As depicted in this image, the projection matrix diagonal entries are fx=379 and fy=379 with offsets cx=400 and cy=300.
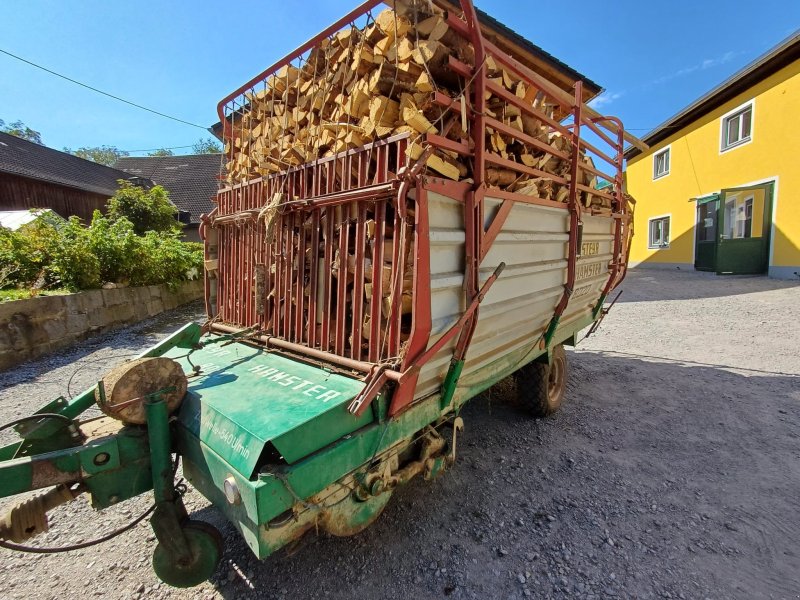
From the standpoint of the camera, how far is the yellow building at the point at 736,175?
10.9 meters

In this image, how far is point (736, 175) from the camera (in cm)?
1263

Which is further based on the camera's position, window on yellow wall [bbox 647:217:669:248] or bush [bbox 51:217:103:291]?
window on yellow wall [bbox 647:217:669:248]

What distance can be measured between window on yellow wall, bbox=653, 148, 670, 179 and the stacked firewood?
17.1m

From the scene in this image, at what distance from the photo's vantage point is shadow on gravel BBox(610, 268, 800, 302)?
10.3 meters

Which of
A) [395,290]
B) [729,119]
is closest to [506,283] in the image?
[395,290]

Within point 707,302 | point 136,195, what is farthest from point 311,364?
point 136,195

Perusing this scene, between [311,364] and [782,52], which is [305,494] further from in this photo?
[782,52]

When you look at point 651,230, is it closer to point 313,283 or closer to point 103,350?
point 313,283

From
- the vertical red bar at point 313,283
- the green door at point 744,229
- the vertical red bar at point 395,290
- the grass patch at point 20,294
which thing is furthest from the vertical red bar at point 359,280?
the green door at point 744,229

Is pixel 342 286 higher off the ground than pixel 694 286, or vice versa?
pixel 342 286

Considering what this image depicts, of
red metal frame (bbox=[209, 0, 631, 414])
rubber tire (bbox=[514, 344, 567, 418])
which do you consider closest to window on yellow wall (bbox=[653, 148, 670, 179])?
rubber tire (bbox=[514, 344, 567, 418])

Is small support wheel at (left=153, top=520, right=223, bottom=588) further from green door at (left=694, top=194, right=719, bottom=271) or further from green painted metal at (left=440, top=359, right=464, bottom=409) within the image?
green door at (left=694, top=194, right=719, bottom=271)

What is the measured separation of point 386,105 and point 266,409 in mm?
1786

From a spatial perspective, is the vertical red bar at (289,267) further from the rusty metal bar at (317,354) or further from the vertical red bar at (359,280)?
the vertical red bar at (359,280)
